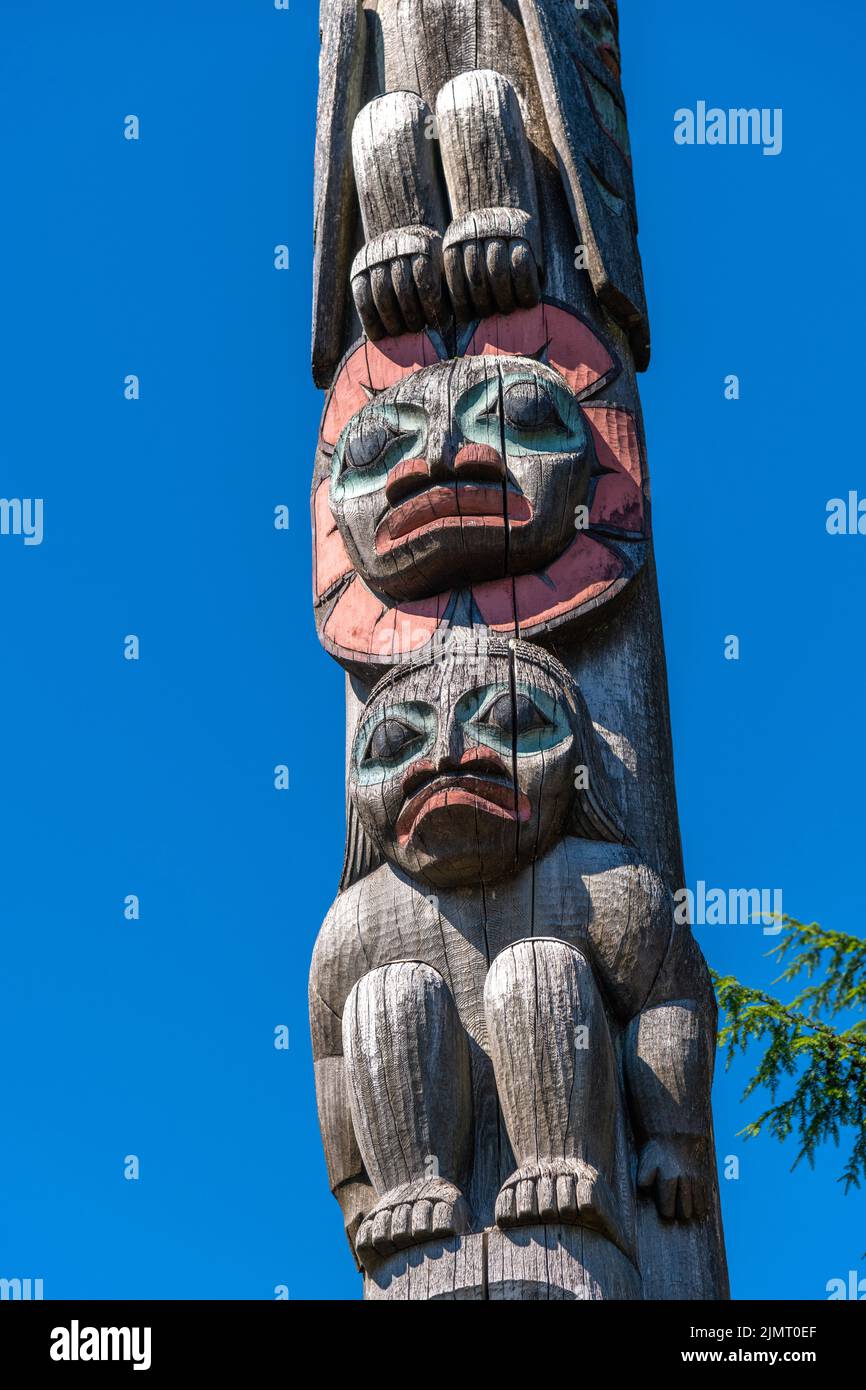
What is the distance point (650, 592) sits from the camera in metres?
6.55

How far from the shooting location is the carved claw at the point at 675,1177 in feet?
17.7

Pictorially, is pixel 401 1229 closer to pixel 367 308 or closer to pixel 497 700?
pixel 497 700

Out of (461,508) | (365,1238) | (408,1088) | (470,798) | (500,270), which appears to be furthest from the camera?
(500,270)

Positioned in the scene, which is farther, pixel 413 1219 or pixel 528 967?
pixel 528 967

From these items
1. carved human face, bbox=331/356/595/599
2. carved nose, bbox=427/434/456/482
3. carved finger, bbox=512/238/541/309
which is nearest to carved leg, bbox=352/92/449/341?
carved finger, bbox=512/238/541/309

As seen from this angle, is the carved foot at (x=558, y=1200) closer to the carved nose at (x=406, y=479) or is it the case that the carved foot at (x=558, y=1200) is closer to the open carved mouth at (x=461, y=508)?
the open carved mouth at (x=461, y=508)

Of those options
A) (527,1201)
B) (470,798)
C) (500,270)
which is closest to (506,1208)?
(527,1201)

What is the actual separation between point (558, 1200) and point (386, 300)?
3.17 meters

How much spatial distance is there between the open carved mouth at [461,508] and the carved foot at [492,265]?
85cm

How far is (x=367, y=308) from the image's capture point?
274 inches

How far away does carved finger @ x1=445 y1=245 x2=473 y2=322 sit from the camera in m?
6.85

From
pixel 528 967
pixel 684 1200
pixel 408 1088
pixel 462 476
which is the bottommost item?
pixel 684 1200
